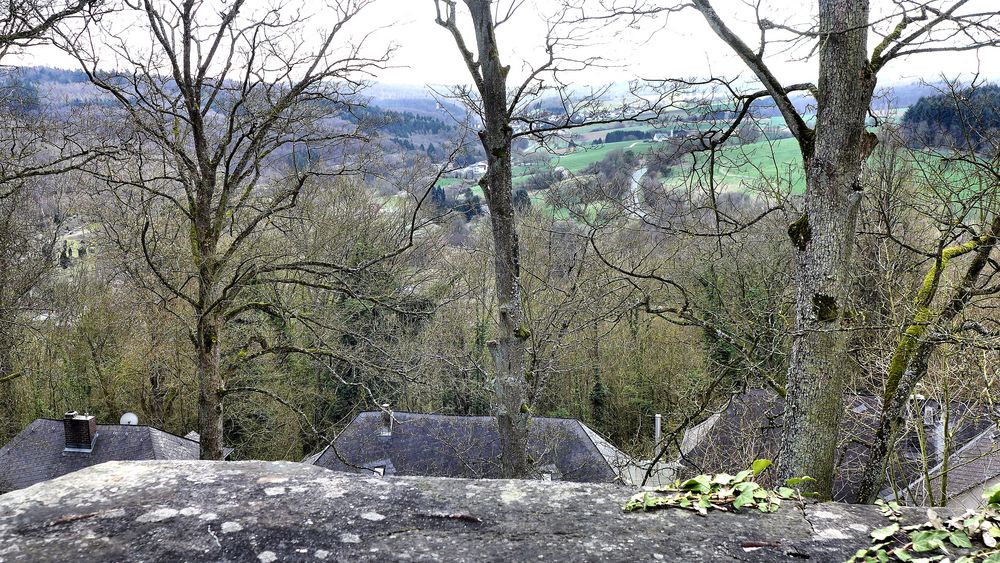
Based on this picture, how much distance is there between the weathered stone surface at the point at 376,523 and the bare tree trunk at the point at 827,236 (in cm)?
Answer: 361

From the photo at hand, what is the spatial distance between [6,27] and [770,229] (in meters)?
16.2

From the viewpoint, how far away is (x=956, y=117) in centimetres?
1117

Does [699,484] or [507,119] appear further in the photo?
[507,119]

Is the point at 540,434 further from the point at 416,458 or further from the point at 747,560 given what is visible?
the point at 747,560

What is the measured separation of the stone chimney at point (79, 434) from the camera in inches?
736

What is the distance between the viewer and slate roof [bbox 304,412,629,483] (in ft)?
65.1

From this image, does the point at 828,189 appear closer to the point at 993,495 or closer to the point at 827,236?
the point at 827,236

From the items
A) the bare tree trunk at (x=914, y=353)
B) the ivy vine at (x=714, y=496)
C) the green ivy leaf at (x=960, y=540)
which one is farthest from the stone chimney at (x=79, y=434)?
the green ivy leaf at (x=960, y=540)

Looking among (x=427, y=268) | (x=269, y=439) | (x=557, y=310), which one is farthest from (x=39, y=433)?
(x=557, y=310)

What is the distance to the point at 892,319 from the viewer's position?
9.24 meters

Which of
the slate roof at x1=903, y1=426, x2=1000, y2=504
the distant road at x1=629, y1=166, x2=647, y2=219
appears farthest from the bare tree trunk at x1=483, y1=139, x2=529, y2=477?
the slate roof at x1=903, y1=426, x2=1000, y2=504

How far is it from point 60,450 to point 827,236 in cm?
2078

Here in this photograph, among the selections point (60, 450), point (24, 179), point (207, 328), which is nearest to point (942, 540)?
point (207, 328)

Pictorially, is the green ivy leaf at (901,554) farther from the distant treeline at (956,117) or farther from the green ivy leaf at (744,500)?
the distant treeline at (956,117)
